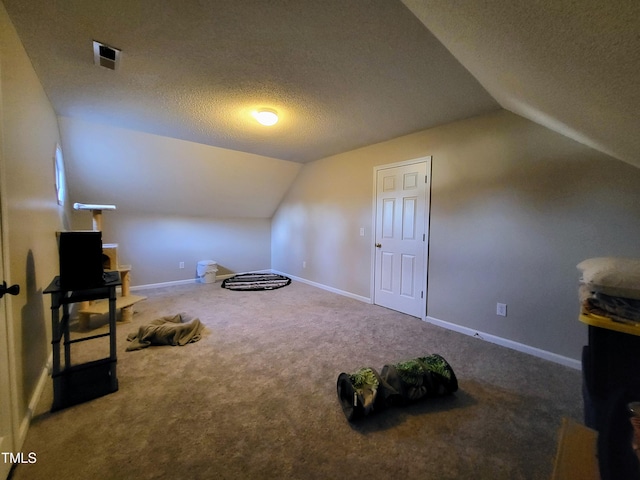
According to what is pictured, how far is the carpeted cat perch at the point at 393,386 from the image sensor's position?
5.26 feet

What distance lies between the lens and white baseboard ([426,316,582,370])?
2.22m

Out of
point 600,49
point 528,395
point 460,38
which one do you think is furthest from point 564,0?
point 528,395

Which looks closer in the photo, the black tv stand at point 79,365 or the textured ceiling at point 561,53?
the textured ceiling at point 561,53

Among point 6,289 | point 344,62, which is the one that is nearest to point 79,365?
point 6,289

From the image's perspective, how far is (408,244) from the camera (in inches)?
133

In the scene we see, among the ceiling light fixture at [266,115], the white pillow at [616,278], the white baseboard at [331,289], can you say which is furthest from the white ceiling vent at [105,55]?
the white baseboard at [331,289]

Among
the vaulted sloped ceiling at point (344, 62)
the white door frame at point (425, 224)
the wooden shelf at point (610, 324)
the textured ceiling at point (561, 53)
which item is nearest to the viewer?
the textured ceiling at point (561, 53)

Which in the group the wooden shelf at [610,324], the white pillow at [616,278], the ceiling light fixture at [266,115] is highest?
the ceiling light fixture at [266,115]

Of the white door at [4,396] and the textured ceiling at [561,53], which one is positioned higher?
the textured ceiling at [561,53]

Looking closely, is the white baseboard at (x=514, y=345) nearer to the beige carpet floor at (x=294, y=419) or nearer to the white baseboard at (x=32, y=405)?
the beige carpet floor at (x=294, y=419)

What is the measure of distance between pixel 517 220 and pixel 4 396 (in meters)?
3.67

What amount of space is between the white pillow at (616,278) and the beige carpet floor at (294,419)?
92cm

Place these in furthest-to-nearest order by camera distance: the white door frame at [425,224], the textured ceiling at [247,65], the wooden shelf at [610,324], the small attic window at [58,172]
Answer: the white door frame at [425,224], the small attic window at [58,172], the textured ceiling at [247,65], the wooden shelf at [610,324]

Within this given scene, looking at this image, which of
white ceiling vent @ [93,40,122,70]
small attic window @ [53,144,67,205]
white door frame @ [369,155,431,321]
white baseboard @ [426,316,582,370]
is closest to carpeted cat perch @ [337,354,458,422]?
white baseboard @ [426,316,582,370]
